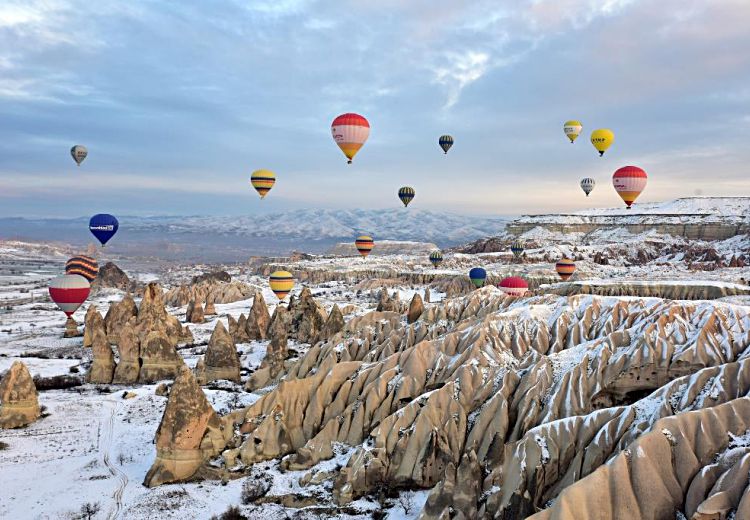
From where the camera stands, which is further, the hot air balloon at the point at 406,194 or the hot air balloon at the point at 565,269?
the hot air balloon at the point at 406,194

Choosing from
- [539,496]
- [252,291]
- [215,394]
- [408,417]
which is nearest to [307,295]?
[215,394]

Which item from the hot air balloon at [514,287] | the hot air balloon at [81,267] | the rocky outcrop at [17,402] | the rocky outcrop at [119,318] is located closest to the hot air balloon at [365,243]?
the hot air balloon at [514,287]

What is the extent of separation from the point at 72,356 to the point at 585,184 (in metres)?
109

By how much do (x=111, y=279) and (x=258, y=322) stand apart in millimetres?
78988

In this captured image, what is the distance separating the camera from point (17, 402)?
3828cm

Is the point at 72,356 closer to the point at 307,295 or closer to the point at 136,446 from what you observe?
the point at 307,295

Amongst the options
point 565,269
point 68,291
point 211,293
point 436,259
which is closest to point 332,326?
point 68,291

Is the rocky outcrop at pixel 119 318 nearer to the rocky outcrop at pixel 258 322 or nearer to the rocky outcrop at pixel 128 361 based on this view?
the rocky outcrop at pixel 258 322

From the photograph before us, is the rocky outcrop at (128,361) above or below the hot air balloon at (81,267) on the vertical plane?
below

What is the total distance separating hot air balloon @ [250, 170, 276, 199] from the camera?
284ft

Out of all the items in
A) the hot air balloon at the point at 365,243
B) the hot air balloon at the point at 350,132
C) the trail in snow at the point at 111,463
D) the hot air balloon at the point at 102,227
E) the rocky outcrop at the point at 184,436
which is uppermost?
the hot air balloon at the point at 350,132

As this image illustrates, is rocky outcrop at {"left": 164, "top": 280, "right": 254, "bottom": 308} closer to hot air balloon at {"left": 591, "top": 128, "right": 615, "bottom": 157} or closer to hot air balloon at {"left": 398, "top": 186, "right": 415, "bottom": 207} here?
hot air balloon at {"left": 398, "top": 186, "right": 415, "bottom": 207}

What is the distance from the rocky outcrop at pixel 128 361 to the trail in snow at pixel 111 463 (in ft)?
24.7

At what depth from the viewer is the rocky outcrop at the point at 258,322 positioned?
68.2 m
